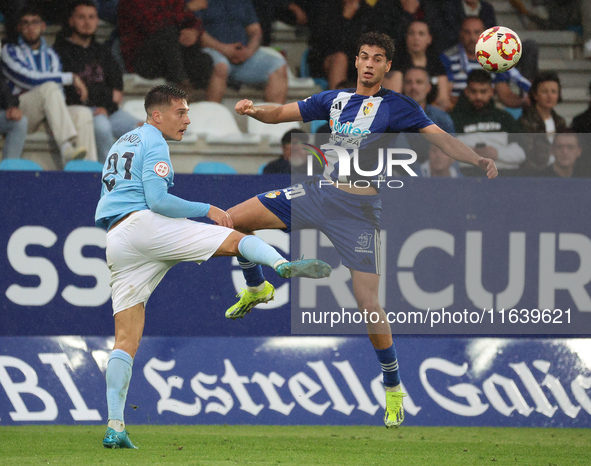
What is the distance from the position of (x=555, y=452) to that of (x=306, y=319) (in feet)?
7.14

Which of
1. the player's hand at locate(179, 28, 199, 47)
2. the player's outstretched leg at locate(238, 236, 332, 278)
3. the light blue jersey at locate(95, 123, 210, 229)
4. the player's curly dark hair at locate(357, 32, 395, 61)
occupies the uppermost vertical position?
the player's hand at locate(179, 28, 199, 47)

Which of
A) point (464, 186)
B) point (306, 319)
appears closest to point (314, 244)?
point (306, 319)

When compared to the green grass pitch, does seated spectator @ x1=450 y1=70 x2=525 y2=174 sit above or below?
above

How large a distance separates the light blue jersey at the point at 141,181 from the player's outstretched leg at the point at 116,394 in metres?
0.82

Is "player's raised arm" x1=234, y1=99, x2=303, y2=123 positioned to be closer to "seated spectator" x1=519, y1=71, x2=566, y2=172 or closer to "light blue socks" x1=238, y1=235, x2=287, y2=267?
"light blue socks" x1=238, y1=235, x2=287, y2=267

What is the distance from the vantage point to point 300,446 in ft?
17.3

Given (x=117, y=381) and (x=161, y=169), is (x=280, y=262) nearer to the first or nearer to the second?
(x=161, y=169)

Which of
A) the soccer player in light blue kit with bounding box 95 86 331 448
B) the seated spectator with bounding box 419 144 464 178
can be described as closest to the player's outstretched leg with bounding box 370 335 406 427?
the soccer player in light blue kit with bounding box 95 86 331 448

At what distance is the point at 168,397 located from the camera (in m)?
6.31

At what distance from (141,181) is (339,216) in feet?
4.23

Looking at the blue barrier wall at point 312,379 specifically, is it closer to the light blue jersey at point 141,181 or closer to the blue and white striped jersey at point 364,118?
the blue and white striped jersey at point 364,118

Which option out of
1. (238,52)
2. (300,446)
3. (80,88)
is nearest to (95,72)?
(80,88)

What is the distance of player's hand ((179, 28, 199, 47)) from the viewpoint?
730cm

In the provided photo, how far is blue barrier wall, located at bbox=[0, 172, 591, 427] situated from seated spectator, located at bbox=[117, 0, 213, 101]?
133 centimetres
